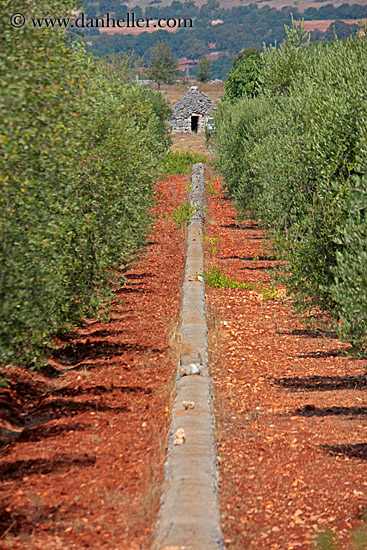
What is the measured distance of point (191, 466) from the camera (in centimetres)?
767

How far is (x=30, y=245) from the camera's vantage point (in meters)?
8.07

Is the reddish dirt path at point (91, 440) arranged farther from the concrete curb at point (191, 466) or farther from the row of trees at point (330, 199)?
the row of trees at point (330, 199)

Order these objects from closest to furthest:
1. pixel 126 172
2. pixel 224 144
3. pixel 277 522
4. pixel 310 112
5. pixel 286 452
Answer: pixel 277 522 < pixel 286 452 < pixel 310 112 < pixel 126 172 < pixel 224 144

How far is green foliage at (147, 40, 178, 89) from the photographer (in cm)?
12738

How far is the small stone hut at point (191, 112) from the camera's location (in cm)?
7619

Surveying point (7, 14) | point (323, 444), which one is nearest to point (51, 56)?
point (7, 14)

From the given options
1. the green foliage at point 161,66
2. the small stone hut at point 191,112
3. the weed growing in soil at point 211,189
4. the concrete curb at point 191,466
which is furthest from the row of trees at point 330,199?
the green foliage at point 161,66

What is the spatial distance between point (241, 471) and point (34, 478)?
2.81 metres

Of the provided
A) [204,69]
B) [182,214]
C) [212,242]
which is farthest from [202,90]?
[212,242]

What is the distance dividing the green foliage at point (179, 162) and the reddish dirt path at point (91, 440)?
3499 cm

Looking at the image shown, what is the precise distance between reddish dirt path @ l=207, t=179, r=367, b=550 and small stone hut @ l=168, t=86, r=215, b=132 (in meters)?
61.0

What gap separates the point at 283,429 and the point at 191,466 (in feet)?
9.64

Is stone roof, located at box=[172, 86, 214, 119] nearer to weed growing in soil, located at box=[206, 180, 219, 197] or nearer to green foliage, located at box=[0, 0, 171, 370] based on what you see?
weed growing in soil, located at box=[206, 180, 219, 197]

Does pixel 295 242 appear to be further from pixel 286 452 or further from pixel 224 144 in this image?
pixel 224 144
